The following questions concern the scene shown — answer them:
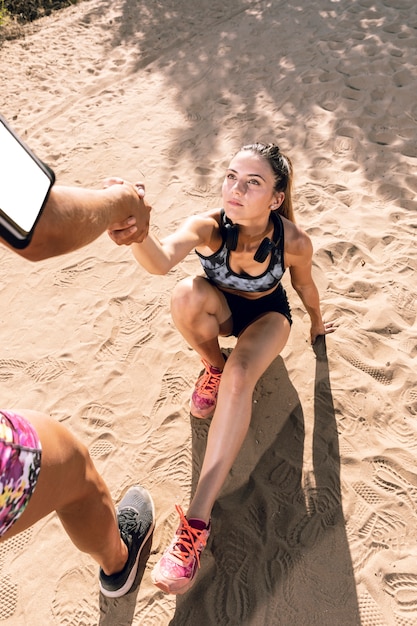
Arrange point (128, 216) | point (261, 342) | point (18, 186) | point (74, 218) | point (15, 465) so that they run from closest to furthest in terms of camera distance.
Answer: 1. point (18, 186)
2. point (15, 465)
3. point (74, 218)
4. point (128, 216)
5. point (261, 342)

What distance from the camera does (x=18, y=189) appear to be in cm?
114

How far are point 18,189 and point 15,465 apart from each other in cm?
71

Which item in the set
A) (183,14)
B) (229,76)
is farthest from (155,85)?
(183,14)

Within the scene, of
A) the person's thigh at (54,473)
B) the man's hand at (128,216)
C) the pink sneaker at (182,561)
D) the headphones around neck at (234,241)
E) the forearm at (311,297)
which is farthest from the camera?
the forearm at (311,297)

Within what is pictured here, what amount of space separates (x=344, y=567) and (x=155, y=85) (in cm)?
573

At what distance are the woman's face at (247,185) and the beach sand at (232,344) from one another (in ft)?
3.72

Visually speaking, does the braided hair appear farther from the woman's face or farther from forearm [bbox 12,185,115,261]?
forearm [bbox 12,185,115,261]

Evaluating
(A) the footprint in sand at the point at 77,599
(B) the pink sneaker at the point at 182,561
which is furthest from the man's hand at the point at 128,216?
(A) the footprint in sand at the point at 77,599

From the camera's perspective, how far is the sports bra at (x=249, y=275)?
2.61 meters

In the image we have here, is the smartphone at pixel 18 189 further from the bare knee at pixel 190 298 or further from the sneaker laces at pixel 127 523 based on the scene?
the sneaker laces at pixel 127 523

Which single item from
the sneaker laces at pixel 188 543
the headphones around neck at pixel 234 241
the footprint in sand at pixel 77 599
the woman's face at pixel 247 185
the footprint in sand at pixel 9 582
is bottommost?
the footprint in sand at pixel 77 599

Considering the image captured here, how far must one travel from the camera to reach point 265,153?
7.97ft

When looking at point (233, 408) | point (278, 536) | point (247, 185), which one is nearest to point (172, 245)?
point (247, 185)

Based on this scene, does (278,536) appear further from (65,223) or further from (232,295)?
(65,223)
